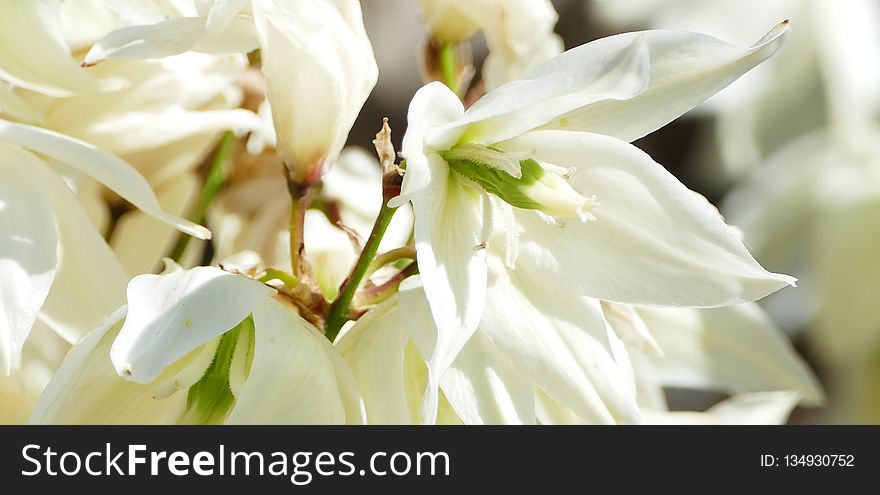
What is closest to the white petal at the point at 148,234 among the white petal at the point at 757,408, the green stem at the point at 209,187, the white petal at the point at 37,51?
the green stem at the point at 209,187

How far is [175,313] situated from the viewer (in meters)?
0.29

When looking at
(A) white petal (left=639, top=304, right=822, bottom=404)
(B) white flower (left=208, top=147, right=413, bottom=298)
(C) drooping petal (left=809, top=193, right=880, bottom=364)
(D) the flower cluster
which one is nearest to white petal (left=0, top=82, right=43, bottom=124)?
(D) the flower cluster

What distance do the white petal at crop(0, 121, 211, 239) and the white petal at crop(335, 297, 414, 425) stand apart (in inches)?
2.1

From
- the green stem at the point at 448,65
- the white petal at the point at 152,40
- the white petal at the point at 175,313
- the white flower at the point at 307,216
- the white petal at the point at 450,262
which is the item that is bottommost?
the white flower at the point at 307,216

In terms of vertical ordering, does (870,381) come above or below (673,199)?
below

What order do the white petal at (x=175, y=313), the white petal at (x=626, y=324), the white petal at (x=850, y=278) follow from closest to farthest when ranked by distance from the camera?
the white petal at (x=175, y=313) → the white petal at (x=626, y=324) → the white petal at (x=850, y=278)

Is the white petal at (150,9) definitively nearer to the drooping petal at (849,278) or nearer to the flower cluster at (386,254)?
the flower cluster at (386,254)

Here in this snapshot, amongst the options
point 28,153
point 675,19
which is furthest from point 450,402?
point 675,19

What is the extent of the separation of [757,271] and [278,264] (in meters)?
0.21

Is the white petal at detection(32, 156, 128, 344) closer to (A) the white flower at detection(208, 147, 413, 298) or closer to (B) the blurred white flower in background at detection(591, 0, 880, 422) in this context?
(A) the white flower at detection(208, 147, 413, 298)

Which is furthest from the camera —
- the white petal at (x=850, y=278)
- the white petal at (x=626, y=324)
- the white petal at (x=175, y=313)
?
the white petal at (x=850, y=278)

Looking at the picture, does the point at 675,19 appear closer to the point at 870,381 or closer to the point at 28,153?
→ the point at 870,381

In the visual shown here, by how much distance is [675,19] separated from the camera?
789 mm

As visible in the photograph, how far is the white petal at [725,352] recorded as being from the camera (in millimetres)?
468
